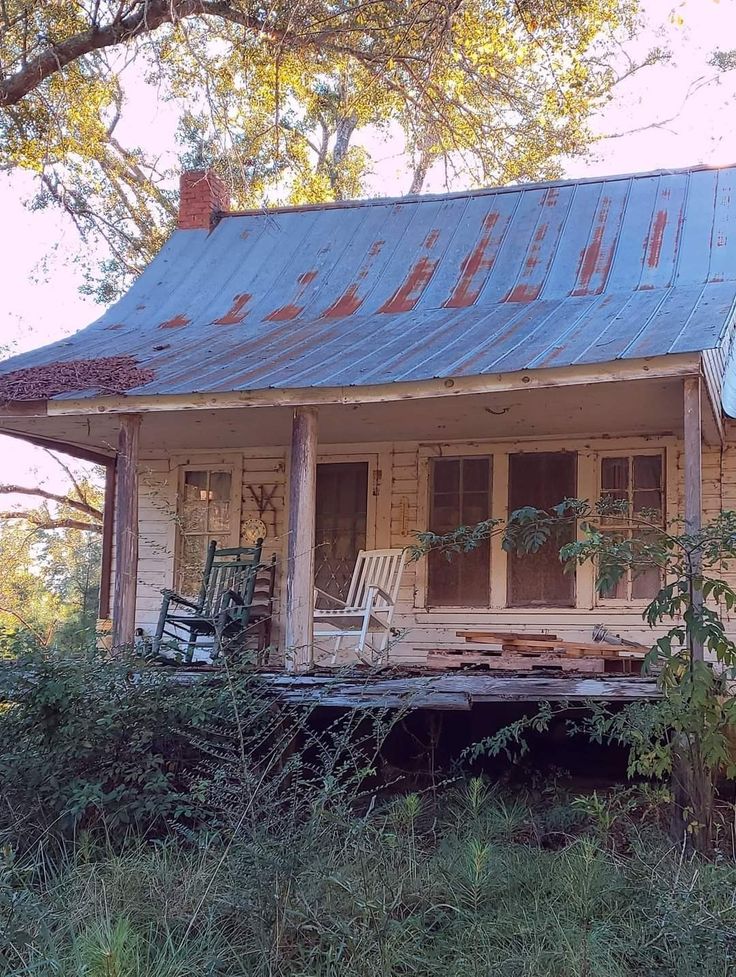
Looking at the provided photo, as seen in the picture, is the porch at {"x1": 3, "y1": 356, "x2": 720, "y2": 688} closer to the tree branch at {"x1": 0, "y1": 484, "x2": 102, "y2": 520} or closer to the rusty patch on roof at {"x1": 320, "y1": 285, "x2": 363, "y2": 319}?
the rusty patch on roof at {"x1": 320, "y1": 285, "x2": 363, "y2": 319}

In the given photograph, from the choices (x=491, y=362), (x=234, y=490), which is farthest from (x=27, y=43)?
(x=491, y=362)

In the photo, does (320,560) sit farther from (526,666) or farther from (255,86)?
(255,86)

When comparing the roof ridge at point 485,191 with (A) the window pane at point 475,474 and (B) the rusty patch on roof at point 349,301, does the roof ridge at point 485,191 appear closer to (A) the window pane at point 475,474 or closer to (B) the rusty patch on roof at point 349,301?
(B) the rusty patch on roof at point 349,301

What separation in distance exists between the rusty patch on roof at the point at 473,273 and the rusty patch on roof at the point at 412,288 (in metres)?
0.30

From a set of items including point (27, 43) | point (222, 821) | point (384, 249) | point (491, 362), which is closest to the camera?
point (222, 821)

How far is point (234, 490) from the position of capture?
34.6 ft

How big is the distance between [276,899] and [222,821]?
1432 millimetres

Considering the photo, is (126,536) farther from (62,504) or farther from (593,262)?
(62,504)

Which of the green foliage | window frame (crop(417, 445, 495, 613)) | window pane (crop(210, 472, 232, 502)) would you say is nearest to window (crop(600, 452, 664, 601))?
window frame (crop(417, 445, 495, 613))

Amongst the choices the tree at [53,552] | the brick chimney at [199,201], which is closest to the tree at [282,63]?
the brick chimney at [199,201]

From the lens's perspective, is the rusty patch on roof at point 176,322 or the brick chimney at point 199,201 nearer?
the rusty patch on roof at point 176,322

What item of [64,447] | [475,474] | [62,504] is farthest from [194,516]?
[62,504]

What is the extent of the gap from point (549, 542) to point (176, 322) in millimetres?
3915

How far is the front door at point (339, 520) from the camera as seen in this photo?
33.0 ft
